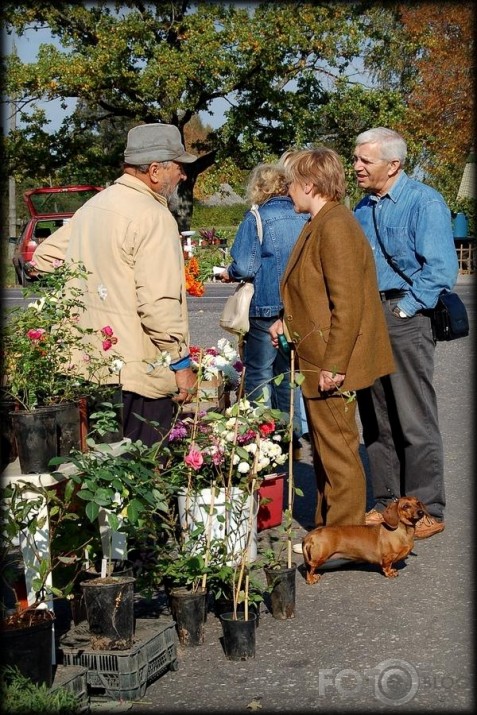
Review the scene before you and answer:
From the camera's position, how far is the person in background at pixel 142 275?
505 cm

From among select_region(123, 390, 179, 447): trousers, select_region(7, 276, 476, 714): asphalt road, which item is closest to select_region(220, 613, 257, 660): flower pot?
select_region(7, 276, 476, 714): asphalt road

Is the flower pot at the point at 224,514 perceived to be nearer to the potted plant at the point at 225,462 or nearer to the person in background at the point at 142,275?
the potted plant at the point at 225,462

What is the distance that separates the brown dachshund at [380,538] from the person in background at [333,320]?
24cm

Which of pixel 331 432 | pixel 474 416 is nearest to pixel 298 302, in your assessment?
pixel 331 432

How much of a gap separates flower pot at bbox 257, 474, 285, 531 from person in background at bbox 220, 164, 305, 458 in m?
0.88

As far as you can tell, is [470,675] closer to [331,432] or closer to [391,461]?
[331,432]

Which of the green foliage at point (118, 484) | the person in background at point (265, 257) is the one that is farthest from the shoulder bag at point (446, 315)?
the green foliage at point (118, 484)

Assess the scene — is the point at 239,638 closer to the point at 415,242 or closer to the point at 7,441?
the point at 7,441

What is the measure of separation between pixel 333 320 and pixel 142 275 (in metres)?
0.94

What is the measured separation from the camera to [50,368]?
4.53 meters

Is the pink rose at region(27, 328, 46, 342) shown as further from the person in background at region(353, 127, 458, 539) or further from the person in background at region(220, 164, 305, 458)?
the person in background at region(220, 164, 305, 458)

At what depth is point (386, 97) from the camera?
37.0 meters

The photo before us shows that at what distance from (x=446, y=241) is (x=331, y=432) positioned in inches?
47.3

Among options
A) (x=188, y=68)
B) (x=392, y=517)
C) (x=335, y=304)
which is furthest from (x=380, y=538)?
(x=188, y=68)
